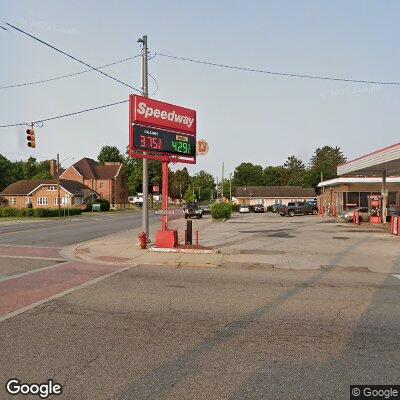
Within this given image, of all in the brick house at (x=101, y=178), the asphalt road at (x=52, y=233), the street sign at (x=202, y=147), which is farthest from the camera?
the brick house at (x=101, y=178)

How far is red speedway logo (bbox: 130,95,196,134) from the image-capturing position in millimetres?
13906

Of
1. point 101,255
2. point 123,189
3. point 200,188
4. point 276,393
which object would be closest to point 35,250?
point 101,255

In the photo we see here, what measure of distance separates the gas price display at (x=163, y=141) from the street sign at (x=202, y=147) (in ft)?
5.22

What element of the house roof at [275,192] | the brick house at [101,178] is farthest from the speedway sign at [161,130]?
the house roof at [275,192]

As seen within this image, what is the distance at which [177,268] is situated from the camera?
36.9 ft

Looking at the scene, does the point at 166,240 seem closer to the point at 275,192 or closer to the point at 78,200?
the point at 78,200

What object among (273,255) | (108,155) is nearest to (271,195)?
(108,155)

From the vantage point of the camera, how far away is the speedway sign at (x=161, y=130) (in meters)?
13.9

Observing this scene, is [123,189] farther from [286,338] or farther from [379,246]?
[286,338]

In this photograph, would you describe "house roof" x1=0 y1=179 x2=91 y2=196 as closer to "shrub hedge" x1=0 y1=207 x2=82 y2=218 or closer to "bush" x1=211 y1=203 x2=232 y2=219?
"shrub hedge" x1=0 y1=207 x2=82 y2=218

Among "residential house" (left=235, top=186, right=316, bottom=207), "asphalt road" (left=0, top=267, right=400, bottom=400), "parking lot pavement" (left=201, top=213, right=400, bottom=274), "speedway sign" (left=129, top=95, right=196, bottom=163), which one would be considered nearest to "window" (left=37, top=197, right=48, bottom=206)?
"residential house" (left=235, top=186, right=316, bottom=207)

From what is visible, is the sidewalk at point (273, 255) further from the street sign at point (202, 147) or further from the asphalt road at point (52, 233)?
the street sign at point (202, 147)

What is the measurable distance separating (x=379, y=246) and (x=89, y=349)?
14.6 metres

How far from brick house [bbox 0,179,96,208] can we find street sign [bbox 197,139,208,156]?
175 feet
